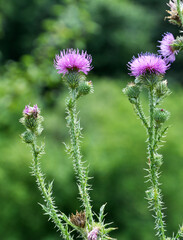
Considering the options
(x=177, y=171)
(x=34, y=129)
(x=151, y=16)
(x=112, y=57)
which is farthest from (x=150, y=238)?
(x=151, y=16)

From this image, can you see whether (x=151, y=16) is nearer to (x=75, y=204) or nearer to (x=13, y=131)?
(x=13, y=131)

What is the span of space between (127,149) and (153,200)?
25.7 ft

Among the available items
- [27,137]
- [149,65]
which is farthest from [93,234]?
[149,65]

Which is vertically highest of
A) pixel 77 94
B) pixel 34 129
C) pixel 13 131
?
pixel 13 131

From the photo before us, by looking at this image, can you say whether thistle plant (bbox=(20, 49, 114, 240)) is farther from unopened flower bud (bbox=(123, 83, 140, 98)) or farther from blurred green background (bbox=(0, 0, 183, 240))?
blurred green background (bbox=(0, 0, 183, 240))

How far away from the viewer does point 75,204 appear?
894cm

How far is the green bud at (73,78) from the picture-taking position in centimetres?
175

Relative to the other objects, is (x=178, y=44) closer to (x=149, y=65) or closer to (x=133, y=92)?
(x=149, y=65)

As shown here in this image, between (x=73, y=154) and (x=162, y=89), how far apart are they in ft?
1.67

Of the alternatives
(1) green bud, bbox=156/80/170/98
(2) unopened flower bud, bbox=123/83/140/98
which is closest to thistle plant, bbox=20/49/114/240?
(2) unopened flower bud, bbox=123/83/140/98

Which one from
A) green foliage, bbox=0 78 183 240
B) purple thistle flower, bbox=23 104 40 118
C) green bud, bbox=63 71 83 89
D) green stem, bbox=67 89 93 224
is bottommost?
green stem, bbox=67 89 93 224

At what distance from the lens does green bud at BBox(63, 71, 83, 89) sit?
1.75m

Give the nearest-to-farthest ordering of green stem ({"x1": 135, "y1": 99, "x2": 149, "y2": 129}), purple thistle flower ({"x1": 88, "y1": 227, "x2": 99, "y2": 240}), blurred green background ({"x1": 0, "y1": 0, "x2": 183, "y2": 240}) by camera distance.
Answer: purple thistle flower ({"x1": 88, "y1": 227, "x2": 99, "y2": 240}) → green stem ({"x1": 135, "y1": 99, "x2": 149, "y2": 129}) → blurred green background ({"x1": 0, "y1": 0, "x2": 183, "y2": 240})

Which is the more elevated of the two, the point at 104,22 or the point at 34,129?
the point at 104,22
